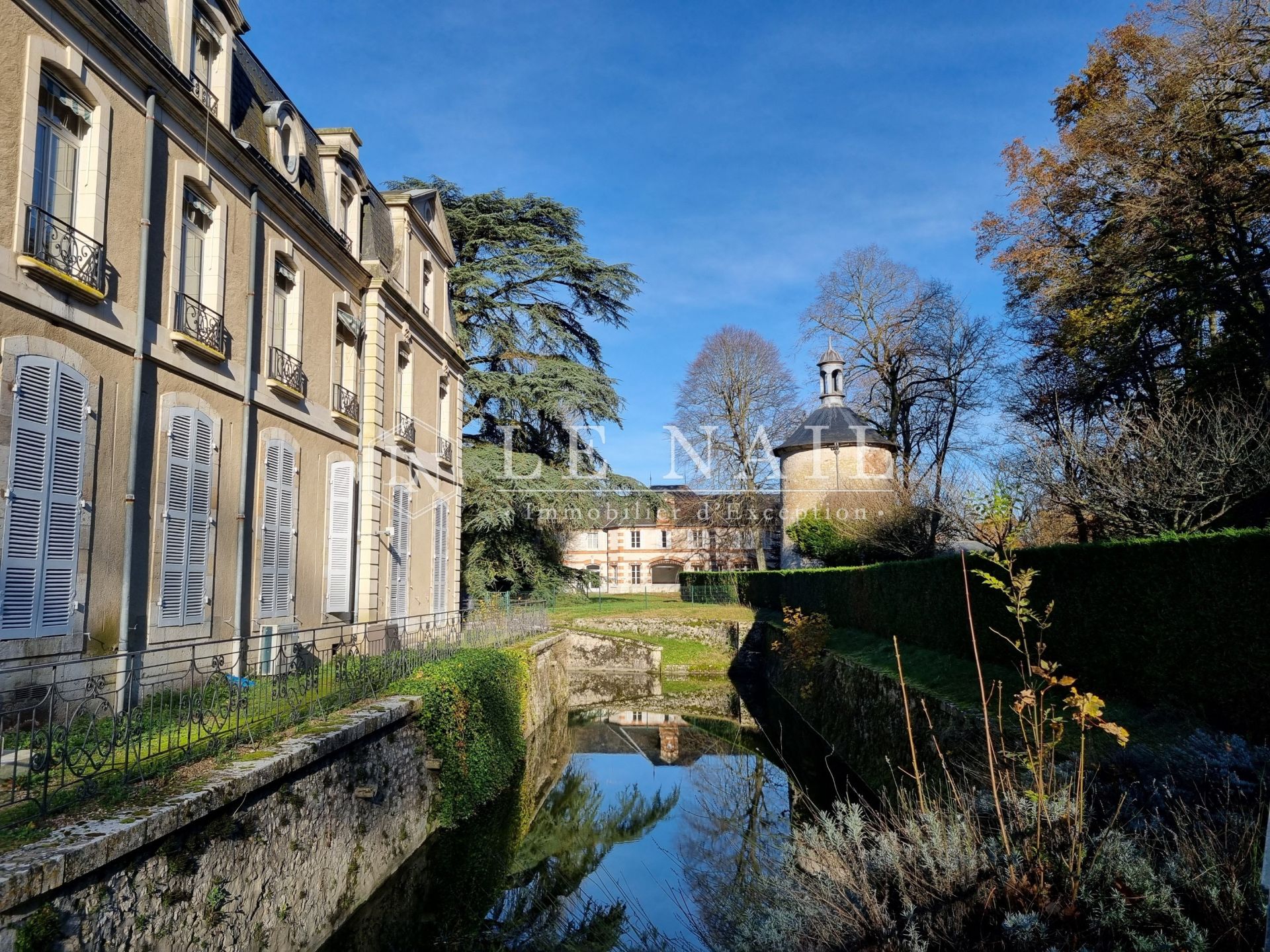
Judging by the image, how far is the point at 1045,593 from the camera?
9.30 metres

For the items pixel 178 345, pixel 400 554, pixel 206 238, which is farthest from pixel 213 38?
pixel 400 554

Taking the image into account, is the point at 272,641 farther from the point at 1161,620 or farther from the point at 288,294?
the point at 1161,620

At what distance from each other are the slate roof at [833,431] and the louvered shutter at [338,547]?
76.2 feet

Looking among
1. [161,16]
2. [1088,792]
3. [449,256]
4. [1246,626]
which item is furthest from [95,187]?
[449,256]

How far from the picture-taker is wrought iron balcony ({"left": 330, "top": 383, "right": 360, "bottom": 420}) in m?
12.4

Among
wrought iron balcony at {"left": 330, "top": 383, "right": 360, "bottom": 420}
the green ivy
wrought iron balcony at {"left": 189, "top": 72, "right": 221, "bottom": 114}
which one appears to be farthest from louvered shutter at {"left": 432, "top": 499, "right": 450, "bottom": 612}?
wrought iron balcony at {"left": 189, "top": 72, "right": 221, "bottom": 114}

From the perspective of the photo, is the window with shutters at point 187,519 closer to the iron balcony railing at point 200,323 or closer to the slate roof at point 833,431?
the iron balcony railing at point 200,323

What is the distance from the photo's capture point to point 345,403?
12852 mm

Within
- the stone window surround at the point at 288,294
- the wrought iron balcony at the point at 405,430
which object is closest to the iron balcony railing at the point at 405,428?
the wrought iron balcony at the point at 405,430

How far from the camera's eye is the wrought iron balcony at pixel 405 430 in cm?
1480

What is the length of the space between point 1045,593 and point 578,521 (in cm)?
1369

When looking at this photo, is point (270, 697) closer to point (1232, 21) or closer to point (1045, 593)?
point (1045, 593)

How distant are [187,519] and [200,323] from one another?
214 cm

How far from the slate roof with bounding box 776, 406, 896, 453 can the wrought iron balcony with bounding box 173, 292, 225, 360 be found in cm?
2619
